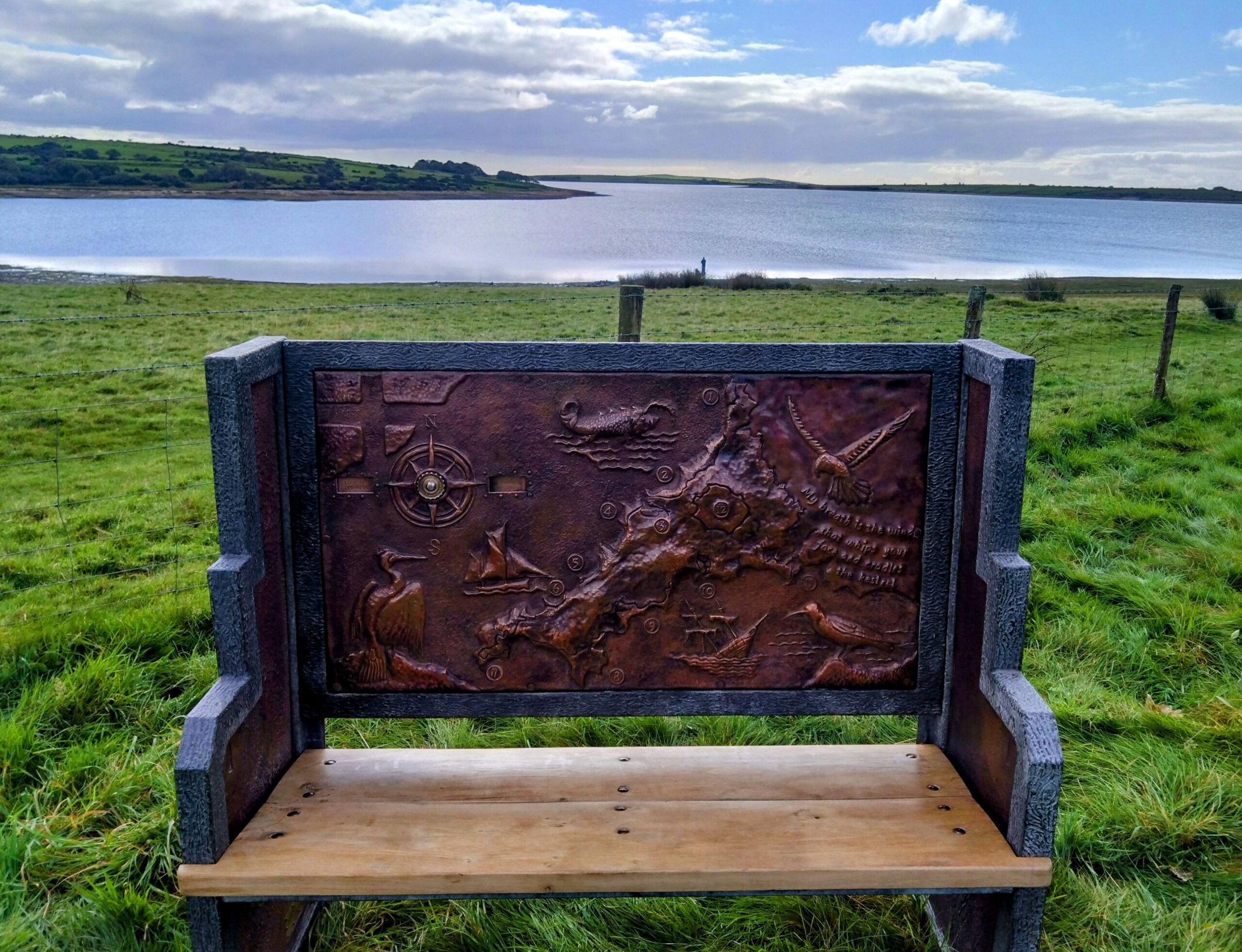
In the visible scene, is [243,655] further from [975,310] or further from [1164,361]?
[1164,361]

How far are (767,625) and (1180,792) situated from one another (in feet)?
5.00

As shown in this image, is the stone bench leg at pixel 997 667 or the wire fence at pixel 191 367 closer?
the stone bench leg at pixel 997 667

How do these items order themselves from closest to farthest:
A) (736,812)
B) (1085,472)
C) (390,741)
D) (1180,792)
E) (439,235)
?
(736,812) → (1180,792) → (390,741) → (1085,472) → (439,235)

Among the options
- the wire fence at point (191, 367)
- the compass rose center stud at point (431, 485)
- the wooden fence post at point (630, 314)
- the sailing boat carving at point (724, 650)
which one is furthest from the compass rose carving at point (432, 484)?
the wooden fence post at point (630, 314)

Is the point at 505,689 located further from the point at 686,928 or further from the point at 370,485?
the point at 686,928

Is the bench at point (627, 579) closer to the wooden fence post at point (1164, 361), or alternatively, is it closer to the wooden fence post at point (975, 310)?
the wooden fence post at point (975, 310)

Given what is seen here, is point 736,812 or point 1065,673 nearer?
point 736,812

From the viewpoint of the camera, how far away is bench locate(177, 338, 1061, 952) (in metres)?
2.35

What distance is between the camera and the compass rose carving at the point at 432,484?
2480mm

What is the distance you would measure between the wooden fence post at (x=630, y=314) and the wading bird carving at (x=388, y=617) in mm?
3249

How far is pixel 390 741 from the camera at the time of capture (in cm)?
345

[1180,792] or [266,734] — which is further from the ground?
[266,734]

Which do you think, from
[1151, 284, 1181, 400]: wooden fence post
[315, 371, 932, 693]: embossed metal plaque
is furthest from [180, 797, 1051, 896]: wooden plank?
[1151, 284, 1181, 400]: wooden fence post

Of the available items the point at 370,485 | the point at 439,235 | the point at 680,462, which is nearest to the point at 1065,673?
the point at 680,462
